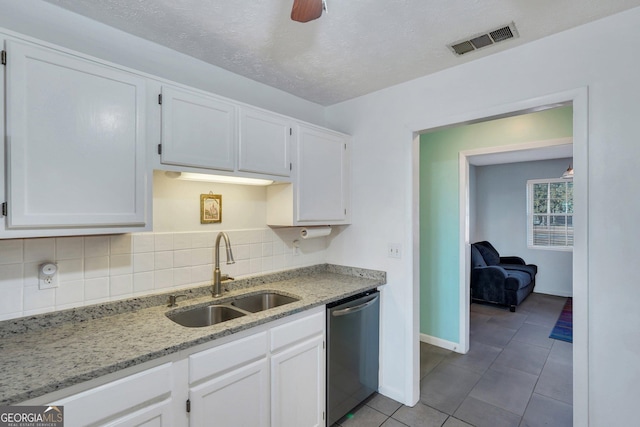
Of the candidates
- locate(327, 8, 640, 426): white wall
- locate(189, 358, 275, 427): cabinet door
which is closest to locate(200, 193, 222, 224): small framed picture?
locate(189, 358, 275, 427): cabinet door

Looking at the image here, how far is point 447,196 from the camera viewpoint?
3.45 meters

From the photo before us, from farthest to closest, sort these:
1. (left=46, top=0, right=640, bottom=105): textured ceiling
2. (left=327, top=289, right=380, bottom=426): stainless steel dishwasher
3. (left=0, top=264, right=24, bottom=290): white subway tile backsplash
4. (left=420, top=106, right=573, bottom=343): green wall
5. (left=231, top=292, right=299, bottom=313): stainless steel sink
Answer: (left=420, top=106, right=573, bottom=343): green wall
(left=231, top=292, right=299, bottom=313): stainless steel sink
(left=327, top=289, right=380, bottom=426): stainless steel dishwasher
(left=46, top=0, right=640, bottom=105): textured ceiling
(left=0, top=264, right=24, bottom=290): white subway tile backsplash

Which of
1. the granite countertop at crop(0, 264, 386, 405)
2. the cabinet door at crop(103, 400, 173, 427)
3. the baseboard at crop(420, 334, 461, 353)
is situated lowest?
the baseboard at crop(420, 334, 461, 353)

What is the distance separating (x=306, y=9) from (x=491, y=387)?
3110mm

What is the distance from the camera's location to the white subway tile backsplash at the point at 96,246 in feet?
5.37

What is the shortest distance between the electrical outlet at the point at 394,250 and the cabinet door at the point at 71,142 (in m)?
1.80

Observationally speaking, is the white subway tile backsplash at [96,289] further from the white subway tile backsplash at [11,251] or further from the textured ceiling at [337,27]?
the textured ceiling at [337,27]

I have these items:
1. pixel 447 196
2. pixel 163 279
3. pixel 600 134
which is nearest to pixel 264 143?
pixel 163 279

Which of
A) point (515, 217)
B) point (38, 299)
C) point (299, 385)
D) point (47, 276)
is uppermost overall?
point (515, 217)

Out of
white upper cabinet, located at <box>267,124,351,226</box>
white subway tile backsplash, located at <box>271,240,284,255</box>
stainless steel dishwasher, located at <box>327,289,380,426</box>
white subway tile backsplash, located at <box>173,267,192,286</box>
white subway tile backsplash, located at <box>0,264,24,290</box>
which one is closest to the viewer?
white subway tile backsplash, located at <box>0,264,24,290</box>

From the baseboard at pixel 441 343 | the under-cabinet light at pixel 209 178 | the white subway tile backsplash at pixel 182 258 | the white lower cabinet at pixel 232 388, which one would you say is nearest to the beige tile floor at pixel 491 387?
the baseboard at pixel 441 343

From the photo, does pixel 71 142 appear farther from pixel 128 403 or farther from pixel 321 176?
pixel 321 176

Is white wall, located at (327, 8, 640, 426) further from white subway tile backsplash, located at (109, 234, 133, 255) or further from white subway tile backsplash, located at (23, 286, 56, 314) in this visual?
white subway tile backsplash, located at (23, 286, 56, 314)

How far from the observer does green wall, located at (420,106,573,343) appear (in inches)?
126
